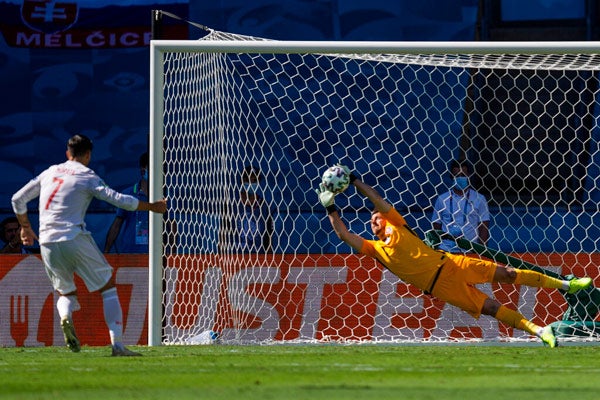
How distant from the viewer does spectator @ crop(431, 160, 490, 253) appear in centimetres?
1280

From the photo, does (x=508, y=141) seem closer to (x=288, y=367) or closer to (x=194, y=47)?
(x=194, y=47)

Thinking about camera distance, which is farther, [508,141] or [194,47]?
[508,141]

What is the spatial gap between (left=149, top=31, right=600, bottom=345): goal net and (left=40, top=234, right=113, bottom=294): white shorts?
1455mm

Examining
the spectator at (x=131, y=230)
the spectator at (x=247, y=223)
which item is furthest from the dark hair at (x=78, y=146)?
the spectator at (x=131, y=230)

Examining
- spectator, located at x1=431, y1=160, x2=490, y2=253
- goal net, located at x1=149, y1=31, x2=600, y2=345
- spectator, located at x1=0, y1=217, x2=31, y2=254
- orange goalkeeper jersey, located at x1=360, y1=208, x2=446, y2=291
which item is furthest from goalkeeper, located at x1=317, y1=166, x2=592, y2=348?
spectator, located at x1=0, y1=217, x2=31, y2=254

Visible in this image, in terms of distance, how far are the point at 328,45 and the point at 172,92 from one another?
5.36 feet

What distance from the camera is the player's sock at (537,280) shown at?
1121 cm

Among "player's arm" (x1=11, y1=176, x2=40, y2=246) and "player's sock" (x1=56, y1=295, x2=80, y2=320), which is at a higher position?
"player's arm" (x1=11, y1=176, x2=40, y2=246)

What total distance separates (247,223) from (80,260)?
3123 mm

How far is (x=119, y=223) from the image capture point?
14.2 m

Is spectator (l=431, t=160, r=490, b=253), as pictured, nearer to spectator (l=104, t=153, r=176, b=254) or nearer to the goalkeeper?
the goalkeeper

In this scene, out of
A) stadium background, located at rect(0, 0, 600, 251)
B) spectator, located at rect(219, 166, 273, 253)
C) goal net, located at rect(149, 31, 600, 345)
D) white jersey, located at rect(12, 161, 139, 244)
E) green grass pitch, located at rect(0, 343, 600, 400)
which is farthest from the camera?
stadium background, located at rect(0, 0, 600, 251)

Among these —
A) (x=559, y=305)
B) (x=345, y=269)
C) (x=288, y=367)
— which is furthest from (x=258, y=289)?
(x=288, y=367)

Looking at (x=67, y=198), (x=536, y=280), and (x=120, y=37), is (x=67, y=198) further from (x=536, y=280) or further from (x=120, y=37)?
(x=120, y=37)
